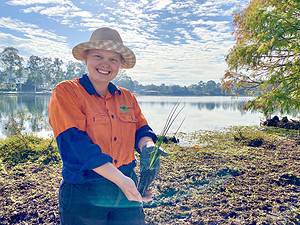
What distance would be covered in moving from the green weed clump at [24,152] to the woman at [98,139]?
4466 mm

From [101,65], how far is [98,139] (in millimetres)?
488

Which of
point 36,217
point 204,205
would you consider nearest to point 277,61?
point 204,205

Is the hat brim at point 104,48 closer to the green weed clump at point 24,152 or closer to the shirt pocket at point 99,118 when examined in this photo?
the shirt pocket at point 99,118

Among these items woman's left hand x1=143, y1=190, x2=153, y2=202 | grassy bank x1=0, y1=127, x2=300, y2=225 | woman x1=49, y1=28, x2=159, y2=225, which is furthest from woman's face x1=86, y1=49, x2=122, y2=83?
grassy bank x1=0, y1=127, x2=300, y2=225

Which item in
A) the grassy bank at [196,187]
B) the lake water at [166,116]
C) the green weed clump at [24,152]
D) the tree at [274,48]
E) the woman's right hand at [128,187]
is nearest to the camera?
the woman's right hand at [128,187]

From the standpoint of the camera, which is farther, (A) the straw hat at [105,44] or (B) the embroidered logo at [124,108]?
(B) the embroidered logo at [124,108]

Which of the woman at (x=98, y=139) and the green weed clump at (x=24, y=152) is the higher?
the woman at (x=98, y=139)

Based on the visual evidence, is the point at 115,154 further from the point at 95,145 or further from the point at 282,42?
the point at 282,42

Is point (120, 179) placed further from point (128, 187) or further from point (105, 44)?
point (105, 44)

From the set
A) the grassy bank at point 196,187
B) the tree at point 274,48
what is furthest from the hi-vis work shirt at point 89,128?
the tree at point 274,48

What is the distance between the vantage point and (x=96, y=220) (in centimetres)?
207

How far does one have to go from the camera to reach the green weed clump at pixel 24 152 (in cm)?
633

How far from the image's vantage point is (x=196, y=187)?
469 centimetres

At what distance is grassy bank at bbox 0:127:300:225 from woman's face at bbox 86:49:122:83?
6.61 feet
